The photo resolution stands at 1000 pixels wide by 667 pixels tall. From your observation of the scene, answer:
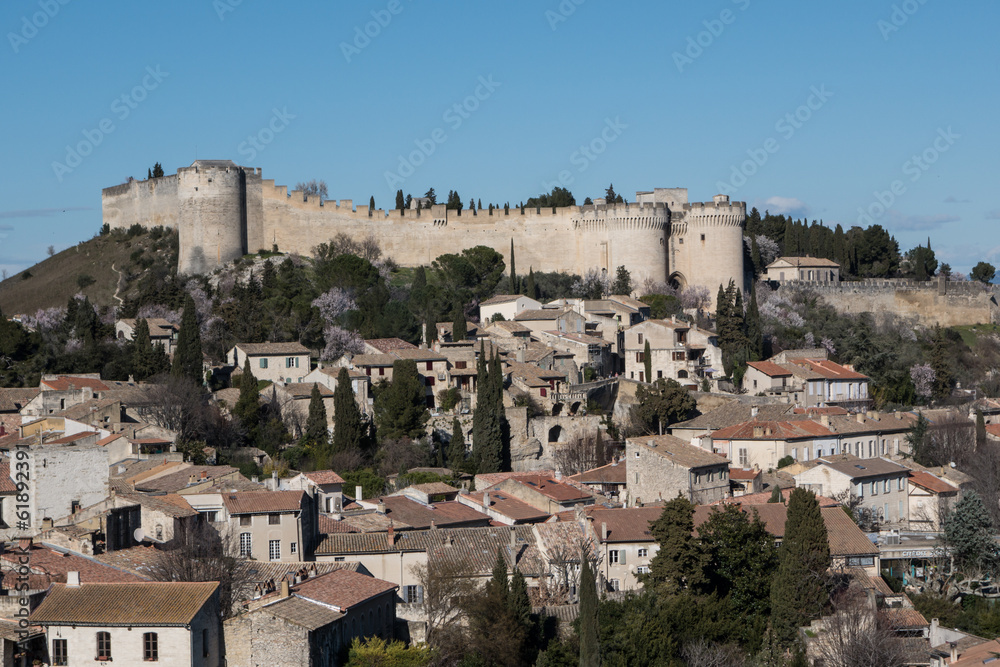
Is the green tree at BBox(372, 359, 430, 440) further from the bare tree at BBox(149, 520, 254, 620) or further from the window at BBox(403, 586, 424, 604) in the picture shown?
the bare tree at BBox(149, 520, 254, 620)

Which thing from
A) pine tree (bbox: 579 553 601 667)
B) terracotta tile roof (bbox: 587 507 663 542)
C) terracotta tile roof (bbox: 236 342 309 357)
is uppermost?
terracotta tile roof (bbox: 236 342 309 357)

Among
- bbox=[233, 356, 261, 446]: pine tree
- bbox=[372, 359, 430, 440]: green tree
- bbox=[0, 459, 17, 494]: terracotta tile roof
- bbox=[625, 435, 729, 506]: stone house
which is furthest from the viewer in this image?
bbox=[372, 359, 430, 440]: green tree

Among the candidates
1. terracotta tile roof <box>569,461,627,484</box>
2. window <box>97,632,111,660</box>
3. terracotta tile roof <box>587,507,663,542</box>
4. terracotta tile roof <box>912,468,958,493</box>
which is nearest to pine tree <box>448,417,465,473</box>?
terracotta tile roof <box>569,461,627,484</box>

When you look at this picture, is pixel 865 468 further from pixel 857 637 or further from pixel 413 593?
pixel 413 593

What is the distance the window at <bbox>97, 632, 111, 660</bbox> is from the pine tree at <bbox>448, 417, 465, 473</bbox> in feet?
71.3

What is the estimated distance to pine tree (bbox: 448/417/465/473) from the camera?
45.7 m

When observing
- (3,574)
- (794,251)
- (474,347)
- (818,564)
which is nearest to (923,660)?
(818,564)

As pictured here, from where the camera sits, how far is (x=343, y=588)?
92.0 ft

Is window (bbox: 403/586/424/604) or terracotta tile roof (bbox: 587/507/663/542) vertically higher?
terracotta tile roof (bbox: 587/507/663/542)

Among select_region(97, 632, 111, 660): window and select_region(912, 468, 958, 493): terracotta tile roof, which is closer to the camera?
select_region(97, 632, 111, 660): window

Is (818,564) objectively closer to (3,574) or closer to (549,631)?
(549,631)

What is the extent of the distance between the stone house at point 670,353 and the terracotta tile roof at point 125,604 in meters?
34.6

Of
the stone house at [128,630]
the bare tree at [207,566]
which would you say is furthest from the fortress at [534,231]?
the stone house at [128,630]

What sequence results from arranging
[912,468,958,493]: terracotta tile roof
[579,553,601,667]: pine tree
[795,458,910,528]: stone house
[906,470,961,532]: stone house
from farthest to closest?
[912,468,958,493]: terracotta tile roof < [906,470,961,532]: stone house < [795,458,910,528]: stone house < [579,553,601,667]: pine tree
